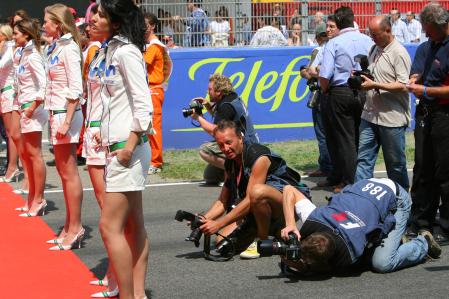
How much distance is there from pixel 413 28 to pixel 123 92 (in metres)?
10.9

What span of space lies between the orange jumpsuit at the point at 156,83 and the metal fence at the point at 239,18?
2227 mm

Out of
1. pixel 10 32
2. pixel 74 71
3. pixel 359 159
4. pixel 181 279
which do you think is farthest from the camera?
pixel 10 32

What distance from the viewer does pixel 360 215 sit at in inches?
255

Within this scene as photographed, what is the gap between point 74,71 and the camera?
7355mm

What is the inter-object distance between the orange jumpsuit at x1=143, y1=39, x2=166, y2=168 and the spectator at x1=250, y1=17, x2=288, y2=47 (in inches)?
118

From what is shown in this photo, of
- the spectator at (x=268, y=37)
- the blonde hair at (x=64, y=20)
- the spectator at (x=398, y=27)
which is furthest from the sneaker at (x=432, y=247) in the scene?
the spectator at (x=398, y=27)

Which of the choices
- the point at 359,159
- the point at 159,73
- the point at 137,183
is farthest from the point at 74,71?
the point at 159,73

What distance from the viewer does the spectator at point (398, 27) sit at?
15211mm

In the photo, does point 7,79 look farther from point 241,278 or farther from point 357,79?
point 241,278

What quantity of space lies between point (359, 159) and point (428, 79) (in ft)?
4.85

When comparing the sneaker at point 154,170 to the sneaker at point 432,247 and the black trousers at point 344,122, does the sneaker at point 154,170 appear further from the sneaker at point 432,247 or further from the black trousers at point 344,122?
the sneaker at point 432,247

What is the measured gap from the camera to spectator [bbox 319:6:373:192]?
31.8 ft

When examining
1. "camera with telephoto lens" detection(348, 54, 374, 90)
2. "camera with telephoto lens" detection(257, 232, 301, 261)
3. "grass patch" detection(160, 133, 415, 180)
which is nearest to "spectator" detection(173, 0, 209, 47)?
"grass patch" detection(160, 133, 415, 180)

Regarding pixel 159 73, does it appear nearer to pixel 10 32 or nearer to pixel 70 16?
pixel 10 32
